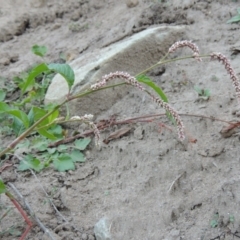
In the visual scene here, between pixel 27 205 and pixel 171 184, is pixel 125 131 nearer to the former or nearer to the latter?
pixel 171 184

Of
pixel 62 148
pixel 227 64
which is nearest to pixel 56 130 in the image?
pixel 62 148

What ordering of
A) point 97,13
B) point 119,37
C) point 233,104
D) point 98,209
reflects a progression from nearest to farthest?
point 98,209 → point 233,104 → point 119,37 → point 97,13

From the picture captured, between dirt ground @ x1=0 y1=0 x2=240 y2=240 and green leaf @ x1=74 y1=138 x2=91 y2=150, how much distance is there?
0.10ft

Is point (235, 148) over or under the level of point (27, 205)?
under

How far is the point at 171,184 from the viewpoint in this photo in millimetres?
2055

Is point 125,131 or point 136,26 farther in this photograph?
point 136,26

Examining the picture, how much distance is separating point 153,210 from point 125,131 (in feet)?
1.83

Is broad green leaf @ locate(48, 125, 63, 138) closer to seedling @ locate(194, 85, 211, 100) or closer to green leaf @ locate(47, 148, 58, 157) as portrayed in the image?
green leaf @ locate(47, 148, 58, 157)

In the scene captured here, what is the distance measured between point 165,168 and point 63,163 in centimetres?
45

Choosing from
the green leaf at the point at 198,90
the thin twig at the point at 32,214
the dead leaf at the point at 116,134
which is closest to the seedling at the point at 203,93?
the green leaf at the point at 198,90

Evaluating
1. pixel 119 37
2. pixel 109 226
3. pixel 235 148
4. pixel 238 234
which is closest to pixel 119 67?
pixel 119 37

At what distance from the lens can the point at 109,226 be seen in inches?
75.1

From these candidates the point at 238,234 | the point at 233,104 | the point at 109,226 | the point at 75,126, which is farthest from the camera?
the point at 75,126

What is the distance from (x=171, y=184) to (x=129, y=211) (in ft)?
0.65
